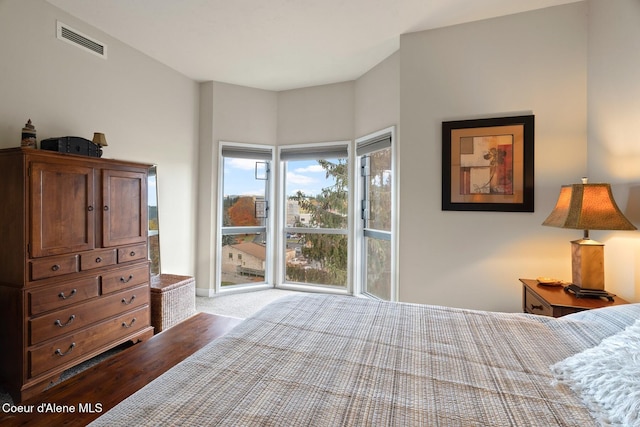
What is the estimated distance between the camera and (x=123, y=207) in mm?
2469

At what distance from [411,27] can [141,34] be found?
2.53 meters

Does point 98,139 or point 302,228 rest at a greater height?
point 98,139

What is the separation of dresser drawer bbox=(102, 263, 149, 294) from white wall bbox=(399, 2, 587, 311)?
233 centimetres

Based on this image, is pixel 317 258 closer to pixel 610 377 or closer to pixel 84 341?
pixel 84 341

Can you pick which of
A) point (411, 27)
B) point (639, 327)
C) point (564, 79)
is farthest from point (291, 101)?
point (639, 327)

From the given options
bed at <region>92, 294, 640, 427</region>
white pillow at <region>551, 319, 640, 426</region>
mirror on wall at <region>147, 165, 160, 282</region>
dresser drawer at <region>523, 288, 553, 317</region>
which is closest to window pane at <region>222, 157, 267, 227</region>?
mirror on wall at <region>147, 165, 160, 282</region>

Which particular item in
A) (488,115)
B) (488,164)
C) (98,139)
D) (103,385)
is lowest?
(103,385)

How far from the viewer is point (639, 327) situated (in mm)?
1002

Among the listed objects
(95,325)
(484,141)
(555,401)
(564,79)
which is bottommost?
(95,325)

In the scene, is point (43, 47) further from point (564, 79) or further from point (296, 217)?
point (564, 79)

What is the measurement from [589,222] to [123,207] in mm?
3305

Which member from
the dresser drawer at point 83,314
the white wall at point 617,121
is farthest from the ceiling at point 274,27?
the dresser drawer at point 83,314

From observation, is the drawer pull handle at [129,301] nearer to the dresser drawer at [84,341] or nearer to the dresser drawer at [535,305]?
the dresser drawer at [84,341]

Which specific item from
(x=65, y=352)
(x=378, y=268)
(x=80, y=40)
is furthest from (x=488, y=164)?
(x=80, y=40)
